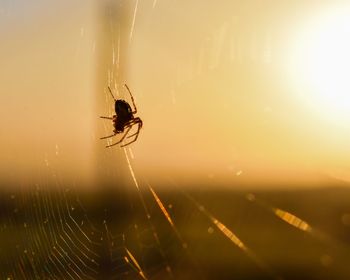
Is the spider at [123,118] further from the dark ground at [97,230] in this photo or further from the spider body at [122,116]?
the dark ground at [97,230]

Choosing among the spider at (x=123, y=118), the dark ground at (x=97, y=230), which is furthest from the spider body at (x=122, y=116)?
the dark ground at (x=97, y=230)

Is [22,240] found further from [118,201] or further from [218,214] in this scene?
[218,214]

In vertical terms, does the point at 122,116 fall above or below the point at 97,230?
above

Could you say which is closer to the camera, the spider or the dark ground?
the dark ground

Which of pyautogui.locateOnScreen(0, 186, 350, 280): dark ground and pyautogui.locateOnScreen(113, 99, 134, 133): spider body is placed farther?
pyautogui.locateOnScreen(113, 99, 134, 133): spider body

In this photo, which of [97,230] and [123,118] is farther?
[123,118]

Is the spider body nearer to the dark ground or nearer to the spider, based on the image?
the spider

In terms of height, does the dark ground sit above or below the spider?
below

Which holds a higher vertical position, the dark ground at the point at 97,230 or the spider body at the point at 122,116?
the spider body at the point at 122,116

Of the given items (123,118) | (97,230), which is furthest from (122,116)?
(97,230)

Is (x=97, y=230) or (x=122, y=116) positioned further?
(x=122, y=116)

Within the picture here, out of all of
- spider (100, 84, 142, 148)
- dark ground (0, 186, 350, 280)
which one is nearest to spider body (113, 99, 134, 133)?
spider (100, 84, 142, 148)

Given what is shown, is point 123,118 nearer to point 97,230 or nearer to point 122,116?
point 122,116
